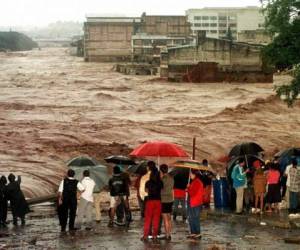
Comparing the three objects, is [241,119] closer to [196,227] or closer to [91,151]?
[91,151]

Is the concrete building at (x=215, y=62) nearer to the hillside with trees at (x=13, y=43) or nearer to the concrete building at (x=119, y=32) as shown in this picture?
the concrete building at (x=119, y=32)

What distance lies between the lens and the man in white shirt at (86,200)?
12516 mm

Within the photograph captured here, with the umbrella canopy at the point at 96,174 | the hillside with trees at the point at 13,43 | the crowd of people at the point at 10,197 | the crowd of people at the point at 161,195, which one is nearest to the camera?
the crowd of people at the point at 161,195

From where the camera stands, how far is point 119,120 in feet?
131

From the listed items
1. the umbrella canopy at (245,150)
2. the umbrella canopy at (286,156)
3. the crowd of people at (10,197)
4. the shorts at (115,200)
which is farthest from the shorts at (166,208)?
the umbrella canopy at (245,150)

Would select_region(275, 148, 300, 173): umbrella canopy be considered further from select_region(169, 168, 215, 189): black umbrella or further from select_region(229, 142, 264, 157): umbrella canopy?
select_region(169, 168, 215, 189): black umbrella

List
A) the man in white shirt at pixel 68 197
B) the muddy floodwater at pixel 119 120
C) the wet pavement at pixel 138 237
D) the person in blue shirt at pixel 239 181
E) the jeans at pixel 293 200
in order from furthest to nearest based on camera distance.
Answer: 1. the muddy floodwater at pixel 119 120
2. the jeans at pixel 293 200
3. the person in blue shirt at pixel 239 181
4. the man in white shirt at pixel 68 197
5. the wet pavement at pixel 138 237

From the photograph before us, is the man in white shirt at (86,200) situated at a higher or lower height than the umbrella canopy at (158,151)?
lower

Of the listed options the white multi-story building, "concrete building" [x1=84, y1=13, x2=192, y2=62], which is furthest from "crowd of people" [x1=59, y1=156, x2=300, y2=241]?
the white multi-story building

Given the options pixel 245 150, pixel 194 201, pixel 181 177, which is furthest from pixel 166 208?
pixel 245 150

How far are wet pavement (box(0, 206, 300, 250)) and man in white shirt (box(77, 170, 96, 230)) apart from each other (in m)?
0.29

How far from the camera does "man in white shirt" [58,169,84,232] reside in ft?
40.1

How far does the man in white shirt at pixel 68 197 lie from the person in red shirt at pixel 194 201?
202 cm

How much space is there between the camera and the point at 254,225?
1284 cm
